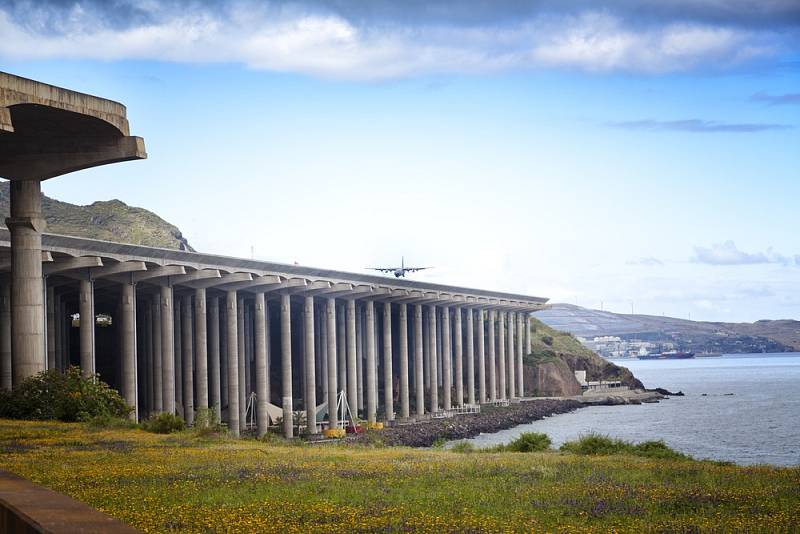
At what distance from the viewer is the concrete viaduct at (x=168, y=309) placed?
37406 millimetres

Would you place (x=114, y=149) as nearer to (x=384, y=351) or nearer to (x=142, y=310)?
(x=142, y=310)

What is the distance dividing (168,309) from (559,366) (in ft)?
303

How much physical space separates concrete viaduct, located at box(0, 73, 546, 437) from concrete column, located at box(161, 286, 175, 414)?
3.4 inches

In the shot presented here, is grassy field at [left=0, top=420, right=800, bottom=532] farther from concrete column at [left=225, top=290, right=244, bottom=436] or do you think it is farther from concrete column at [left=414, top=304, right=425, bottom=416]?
concrete column at [left=414, top=304, right=425, bottom=416]

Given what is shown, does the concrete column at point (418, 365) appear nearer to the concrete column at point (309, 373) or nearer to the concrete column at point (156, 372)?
the concrete column at point (309, 373)

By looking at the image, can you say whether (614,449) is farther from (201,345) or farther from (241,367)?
(241,367)

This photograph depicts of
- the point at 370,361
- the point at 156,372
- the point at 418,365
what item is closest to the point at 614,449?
the point at 156,372

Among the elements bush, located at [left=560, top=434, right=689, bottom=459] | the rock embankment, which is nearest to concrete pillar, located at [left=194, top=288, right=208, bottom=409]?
the rock embankment

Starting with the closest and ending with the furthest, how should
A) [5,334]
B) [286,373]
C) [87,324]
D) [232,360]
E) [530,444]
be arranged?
[530,444], [87,324], [5,334], [232,360], [286,373]

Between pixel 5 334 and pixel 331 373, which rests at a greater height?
pixel 5 334

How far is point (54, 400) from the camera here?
127 ft

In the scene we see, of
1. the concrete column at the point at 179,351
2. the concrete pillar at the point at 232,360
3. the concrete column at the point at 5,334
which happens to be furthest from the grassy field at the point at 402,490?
the concrete column at the point at 179,351

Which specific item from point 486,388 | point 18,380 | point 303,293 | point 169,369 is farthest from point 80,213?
point 18,380

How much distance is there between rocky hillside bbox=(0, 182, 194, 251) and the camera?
6540 inches
